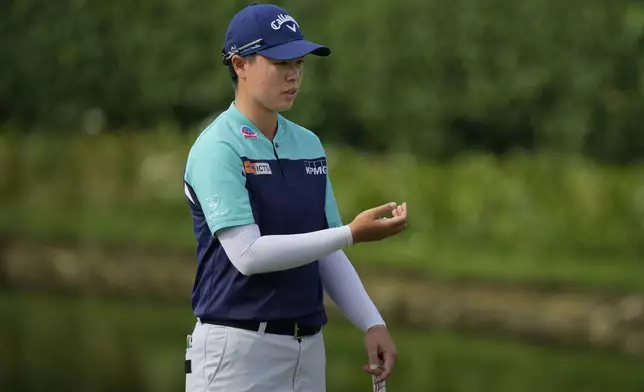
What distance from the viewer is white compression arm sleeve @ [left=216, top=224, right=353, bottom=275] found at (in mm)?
3734

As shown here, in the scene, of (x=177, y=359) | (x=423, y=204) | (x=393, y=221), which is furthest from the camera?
(x=423, y=204)

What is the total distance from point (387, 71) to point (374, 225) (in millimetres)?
11572

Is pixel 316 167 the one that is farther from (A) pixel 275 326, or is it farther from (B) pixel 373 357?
(B) pixel 373 357

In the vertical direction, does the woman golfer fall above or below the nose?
below

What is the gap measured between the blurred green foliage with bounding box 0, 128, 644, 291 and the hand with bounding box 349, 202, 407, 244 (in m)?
9.50

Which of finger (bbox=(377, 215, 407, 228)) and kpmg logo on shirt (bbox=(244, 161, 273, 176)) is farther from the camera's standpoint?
kpmg logo on shirt (bbox=(244, 161, 273, 176))

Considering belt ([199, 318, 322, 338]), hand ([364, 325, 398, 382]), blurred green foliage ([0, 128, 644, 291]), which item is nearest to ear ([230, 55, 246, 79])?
belt ([199, 318, 322, 338])

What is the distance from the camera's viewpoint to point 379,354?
4086mm

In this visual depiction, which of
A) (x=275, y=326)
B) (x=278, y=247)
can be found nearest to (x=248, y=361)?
(x=275, y=326)

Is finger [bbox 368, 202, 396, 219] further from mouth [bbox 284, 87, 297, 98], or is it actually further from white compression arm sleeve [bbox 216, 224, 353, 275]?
mouth [bbox 284, 87, 297, 98]

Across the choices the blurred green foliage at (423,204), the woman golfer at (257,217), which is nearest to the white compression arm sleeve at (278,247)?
the woman golfer at (257,217)

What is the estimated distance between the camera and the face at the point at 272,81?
12.8 feet

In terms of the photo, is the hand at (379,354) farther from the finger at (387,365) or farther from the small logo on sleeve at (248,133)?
the small logo on sleeve at (248,133)

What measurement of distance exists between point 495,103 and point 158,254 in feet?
12.3
